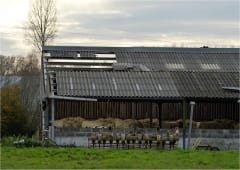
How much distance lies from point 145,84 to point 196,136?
3.68 meters

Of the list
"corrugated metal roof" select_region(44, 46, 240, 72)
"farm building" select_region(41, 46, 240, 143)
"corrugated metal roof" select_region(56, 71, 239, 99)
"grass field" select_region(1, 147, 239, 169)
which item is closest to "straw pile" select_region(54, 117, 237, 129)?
"farm building" select_region(41, 46, 240, 143)

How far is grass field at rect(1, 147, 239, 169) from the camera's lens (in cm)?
1377

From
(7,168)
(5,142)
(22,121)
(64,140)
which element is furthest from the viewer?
(22,121)

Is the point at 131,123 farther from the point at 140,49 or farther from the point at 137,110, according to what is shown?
the point at 140,49

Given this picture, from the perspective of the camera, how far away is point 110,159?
15.1 meters

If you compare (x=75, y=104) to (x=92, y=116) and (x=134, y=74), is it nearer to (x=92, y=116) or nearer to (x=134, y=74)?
(x=92, y=116)

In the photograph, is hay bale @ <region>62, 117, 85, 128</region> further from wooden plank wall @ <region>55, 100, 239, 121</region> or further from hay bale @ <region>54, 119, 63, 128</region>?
wooden plank wall @ <region>55, 100, 239, 121</region>

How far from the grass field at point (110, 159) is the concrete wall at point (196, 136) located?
7.77m

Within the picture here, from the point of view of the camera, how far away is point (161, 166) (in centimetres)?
1356

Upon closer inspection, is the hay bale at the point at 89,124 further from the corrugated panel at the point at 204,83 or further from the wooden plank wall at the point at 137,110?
the corrugated panel at the point at 204,83

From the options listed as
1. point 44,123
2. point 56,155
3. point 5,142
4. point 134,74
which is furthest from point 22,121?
point 56,155

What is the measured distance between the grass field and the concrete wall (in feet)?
25.5

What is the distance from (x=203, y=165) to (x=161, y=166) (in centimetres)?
127

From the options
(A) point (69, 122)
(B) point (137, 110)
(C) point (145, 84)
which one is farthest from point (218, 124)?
(A) point (69, 122)
